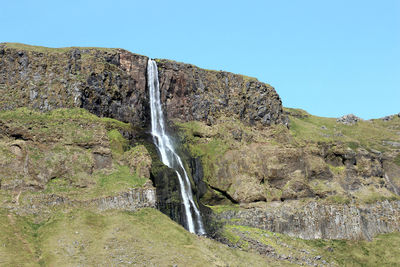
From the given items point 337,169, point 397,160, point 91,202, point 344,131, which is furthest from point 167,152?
point 344,131

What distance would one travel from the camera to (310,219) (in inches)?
3174

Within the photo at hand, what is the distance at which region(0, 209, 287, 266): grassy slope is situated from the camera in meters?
48.2

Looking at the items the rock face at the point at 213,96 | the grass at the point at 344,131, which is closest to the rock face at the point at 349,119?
the grass at the point at 344,131

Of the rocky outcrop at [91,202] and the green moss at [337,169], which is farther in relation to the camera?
the green moss at [337,169]

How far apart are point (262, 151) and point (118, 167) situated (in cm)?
3418

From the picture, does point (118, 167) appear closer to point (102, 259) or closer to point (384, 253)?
point (102, 259)

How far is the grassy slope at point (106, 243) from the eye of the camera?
158 ft

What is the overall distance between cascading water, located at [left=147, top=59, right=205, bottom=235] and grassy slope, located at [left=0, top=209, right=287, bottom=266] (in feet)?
26.3

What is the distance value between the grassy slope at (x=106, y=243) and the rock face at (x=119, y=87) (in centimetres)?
2638

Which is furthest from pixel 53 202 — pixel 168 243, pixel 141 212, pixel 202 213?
pixel 202 213

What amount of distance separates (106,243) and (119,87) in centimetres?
3951

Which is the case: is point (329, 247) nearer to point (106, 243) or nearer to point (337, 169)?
point (337, 169)

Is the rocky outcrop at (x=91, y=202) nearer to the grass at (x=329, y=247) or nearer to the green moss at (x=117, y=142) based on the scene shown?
the green moss at (x=117, y=142)

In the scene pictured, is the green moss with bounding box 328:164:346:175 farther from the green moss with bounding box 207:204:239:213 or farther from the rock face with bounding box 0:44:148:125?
the rock face with bounding box 0:44:148:125
